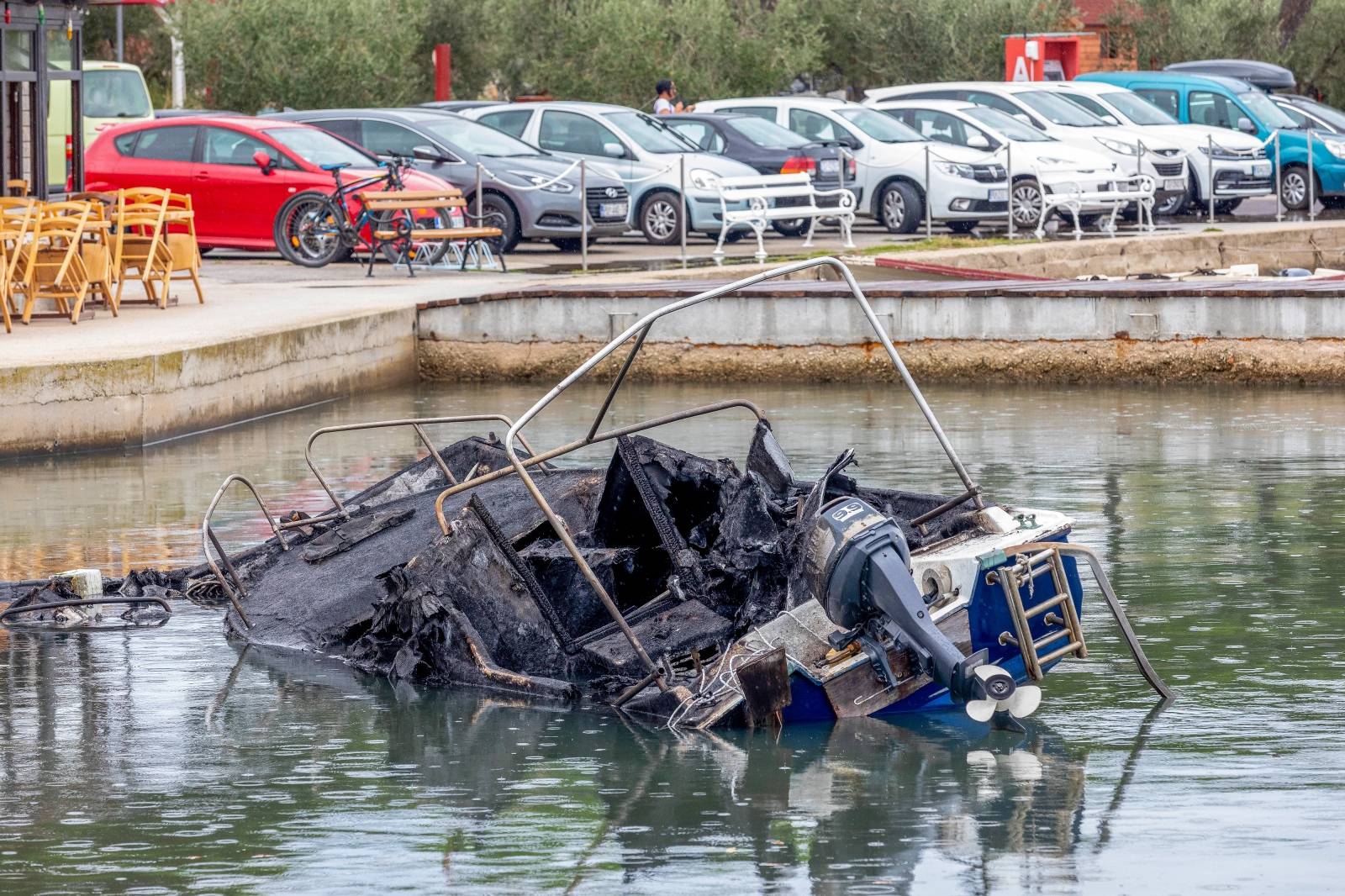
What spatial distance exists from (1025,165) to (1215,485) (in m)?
14.6

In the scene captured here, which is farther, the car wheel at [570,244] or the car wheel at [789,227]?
the car wheel at [789,227]

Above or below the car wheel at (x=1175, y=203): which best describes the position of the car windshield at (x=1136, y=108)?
above

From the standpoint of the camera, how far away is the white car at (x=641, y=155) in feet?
88.0

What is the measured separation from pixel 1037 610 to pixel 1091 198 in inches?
782

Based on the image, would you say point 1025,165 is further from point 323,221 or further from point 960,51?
point 960,51

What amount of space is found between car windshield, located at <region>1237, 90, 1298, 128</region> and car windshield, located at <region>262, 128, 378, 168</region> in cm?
1365

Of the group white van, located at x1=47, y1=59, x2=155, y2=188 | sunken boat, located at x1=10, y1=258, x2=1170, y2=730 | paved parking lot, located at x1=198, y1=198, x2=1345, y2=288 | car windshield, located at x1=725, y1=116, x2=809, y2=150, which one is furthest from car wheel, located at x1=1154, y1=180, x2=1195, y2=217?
sunken boat, located at x1=10, y1=258, x2=1170, y2=730

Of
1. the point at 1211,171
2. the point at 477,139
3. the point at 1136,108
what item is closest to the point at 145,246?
the point at 477,139

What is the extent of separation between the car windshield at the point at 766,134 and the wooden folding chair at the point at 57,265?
37.6 feet

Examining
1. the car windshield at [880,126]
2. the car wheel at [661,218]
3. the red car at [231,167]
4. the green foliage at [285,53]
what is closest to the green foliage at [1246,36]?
the green foliage at [285,53]

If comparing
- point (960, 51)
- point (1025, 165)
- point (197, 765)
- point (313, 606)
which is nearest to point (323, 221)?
point (1025, 165)

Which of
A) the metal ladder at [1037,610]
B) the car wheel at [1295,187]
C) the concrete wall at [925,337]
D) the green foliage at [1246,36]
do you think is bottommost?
the metal ladder at [1037,610]

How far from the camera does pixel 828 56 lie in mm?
46531

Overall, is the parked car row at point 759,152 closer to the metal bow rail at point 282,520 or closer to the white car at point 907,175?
the white car at point 907,175
